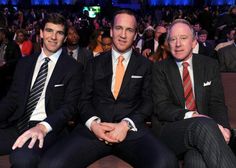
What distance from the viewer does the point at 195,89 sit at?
3365 millimetres

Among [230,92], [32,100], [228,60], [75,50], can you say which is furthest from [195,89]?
[75,50]

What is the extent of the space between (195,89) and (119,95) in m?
0.61

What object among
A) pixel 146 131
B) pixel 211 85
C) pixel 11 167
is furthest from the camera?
pixel 211 85

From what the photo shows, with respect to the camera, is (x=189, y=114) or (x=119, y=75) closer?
(x=189, y=114)

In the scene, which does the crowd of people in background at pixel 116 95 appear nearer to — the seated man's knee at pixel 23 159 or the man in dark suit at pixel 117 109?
the man in dark suit at pixel 117 109

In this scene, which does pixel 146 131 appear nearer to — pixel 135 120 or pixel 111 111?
pixel 135 120

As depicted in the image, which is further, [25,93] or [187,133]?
[25,93]

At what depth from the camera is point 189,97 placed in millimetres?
3387

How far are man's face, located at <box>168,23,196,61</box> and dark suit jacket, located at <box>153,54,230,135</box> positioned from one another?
119 millimetres

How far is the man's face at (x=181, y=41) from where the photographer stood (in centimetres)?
336

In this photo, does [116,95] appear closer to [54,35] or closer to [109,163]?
[109,163]

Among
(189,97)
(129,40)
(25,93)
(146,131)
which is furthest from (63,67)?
(189,97)

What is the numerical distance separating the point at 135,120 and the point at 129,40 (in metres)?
0.64

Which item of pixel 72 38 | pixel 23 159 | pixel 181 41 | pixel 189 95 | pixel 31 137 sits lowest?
pixel 23 159
